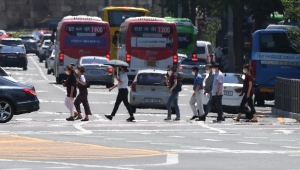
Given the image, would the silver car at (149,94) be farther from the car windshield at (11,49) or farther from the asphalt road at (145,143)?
the car windshield at (11,49)

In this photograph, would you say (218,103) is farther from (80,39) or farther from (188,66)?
(188,66)

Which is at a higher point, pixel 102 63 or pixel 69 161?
pixel 69 161

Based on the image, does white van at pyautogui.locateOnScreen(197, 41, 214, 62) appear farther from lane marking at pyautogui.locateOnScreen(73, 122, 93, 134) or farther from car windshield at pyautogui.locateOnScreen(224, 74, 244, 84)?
lane marking at pyautogui.locateOnScreen(73, 122, 93, 134)

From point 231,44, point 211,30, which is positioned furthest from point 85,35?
point 211,30

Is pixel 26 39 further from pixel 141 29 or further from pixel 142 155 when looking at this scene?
pixel 142 155

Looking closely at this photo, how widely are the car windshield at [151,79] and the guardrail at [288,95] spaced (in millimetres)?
3488

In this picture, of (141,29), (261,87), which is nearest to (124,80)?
(261,87)

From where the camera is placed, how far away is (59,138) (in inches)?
830

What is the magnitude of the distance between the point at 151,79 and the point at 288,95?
14.1 feet

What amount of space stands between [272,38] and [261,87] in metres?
1.72

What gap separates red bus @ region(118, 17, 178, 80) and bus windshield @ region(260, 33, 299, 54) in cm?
1250

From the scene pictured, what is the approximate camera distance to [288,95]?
29.8 m

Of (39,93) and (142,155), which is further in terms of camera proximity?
(39,93)

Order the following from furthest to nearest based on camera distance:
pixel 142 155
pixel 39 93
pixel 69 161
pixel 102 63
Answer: pixel 102 63, pixel 39 93, pixel 142 155, pixel 69 161
